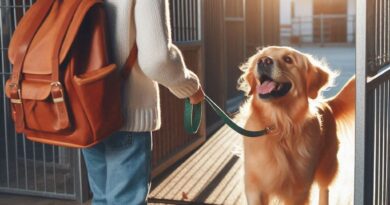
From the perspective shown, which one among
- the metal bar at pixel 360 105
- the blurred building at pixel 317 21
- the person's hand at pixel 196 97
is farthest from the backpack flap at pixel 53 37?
the blurred building at pixel 317 21

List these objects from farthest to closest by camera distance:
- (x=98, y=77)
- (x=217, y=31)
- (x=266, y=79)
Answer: (x=217, y=31), (x=266, y=79), (x=98, y=77)

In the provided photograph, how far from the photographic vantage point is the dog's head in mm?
3119

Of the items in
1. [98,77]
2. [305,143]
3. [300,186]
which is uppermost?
[98,77]

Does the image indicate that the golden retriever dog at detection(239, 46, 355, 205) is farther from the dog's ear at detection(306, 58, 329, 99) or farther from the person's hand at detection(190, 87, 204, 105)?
the person's hand at detection(190, 87, 204, 105)

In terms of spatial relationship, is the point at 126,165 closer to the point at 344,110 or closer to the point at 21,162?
the point at 344,110

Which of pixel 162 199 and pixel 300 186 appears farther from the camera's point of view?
pixel 162 199

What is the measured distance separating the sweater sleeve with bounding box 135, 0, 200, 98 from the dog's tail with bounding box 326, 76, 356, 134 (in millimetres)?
1741

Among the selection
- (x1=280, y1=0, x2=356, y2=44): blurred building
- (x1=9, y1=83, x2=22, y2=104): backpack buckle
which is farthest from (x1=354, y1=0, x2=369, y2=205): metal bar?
→ (x1=280, y1=0, x2=356, y2=44): blurred building

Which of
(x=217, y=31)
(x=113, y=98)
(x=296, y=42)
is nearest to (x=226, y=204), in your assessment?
(x=113, y=98)

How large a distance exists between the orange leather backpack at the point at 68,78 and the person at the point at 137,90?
9 cm

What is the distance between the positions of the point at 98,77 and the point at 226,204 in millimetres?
2100

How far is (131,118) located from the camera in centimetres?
229

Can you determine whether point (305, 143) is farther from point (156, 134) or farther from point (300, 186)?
point (156, 134)

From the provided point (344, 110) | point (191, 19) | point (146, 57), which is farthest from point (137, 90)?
point (191, 19)
